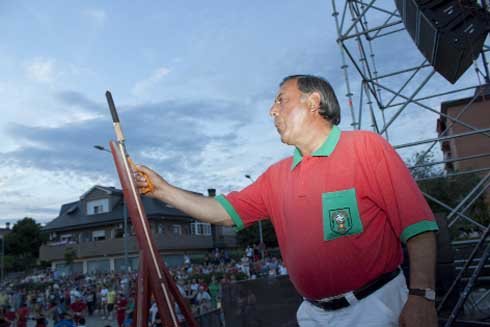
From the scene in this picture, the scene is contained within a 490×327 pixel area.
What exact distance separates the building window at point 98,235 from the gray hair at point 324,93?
41.5 metres

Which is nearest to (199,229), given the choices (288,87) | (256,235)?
(256,235)

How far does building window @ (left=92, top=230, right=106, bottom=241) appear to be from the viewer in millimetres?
40969

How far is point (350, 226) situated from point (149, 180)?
128cm

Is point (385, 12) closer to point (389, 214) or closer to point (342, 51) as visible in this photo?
point (342, 51)

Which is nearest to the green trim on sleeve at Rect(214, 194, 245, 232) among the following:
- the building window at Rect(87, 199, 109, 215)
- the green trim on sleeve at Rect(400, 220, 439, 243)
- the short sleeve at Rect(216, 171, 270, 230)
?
the short sleeve at Rect(216, 171, 270, 230)

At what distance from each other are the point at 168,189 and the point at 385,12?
23.0ft

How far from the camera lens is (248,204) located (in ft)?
8.89

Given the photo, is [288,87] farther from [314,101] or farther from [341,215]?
[341,215]

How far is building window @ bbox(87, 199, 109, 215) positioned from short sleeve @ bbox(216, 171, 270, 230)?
41.4 meters

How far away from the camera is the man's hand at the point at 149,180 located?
2.61m

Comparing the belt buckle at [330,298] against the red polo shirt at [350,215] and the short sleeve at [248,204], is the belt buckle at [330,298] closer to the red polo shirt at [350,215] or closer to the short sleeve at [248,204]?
the red polo shirt at [350,215]

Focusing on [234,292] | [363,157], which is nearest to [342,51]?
[234,292]

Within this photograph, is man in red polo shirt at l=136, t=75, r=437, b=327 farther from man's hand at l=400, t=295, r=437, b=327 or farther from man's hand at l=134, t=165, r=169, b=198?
man's hand at l=134, t=165, r=169, b=198

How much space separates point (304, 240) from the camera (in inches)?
84.4
